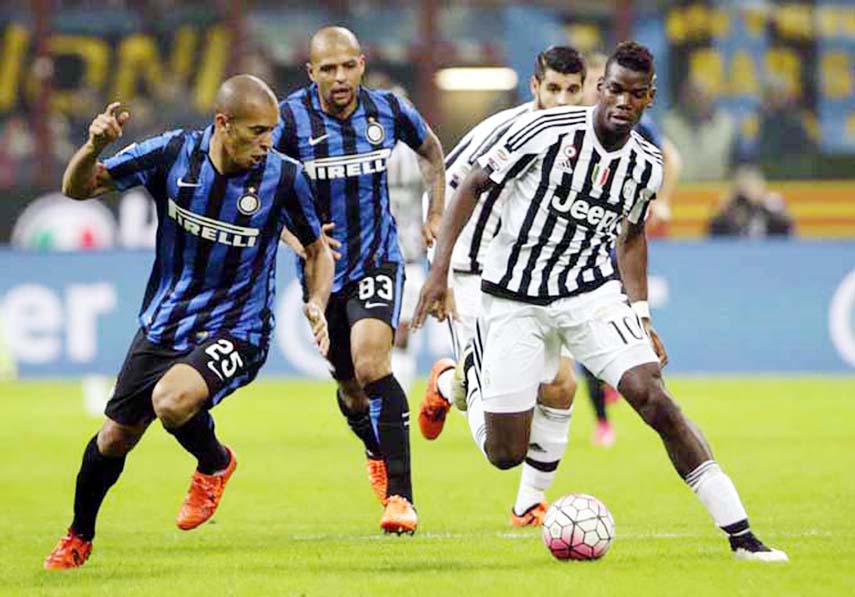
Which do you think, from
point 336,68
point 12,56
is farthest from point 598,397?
point 12,56

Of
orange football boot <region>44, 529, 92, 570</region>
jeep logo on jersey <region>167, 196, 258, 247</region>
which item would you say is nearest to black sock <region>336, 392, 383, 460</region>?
jeep logo on jersey <region>167, 196, 258, 247</region>

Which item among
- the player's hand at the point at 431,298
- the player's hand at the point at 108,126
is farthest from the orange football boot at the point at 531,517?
the player's hand at the point at 108,126

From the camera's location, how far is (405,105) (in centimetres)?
1005

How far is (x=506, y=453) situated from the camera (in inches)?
344

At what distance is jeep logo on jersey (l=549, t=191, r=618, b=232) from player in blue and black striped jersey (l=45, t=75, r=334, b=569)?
3.33ft

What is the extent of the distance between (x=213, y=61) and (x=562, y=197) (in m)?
15.1

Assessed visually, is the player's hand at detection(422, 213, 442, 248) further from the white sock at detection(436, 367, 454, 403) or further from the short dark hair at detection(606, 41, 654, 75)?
the short dark hair at detection(606, 41, 654, 75)

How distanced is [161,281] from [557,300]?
5.54 feet

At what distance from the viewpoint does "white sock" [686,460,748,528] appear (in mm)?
7762

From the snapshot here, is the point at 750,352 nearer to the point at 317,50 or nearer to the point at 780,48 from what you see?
the point at 780,48

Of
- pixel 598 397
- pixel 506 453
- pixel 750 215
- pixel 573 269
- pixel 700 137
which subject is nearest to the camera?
pixel 573 269

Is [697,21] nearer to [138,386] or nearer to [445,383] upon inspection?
[445,383]

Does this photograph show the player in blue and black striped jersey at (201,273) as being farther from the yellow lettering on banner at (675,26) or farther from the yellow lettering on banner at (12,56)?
the yellow lettering on banner at (675,26)

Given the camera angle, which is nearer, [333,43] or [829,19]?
[333,43]
